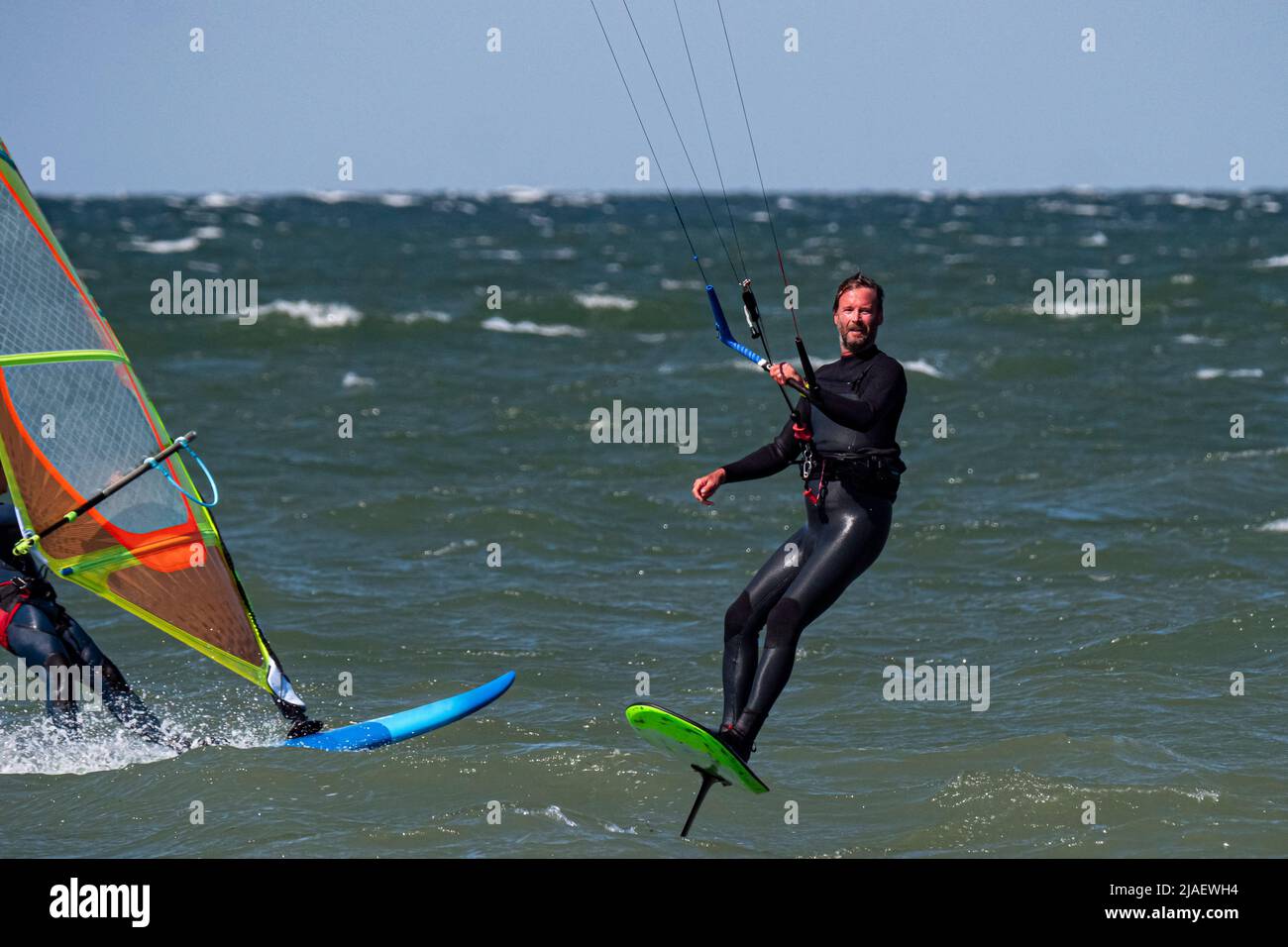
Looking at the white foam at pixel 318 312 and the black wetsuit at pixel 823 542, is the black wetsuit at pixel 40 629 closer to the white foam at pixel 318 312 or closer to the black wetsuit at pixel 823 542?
the black wetsuit at pixel 823 542

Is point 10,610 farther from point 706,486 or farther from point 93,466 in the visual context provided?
point 706,486

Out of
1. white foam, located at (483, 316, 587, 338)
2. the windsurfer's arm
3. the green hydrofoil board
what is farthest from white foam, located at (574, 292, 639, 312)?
the green hydrofoil board

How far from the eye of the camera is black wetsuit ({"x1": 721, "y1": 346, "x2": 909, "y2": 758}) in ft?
21.2

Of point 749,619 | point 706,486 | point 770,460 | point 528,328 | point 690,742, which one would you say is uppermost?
point 528,328

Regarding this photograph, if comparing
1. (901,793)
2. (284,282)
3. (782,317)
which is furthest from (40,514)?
(284,282)

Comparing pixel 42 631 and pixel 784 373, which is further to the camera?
pixel 42 631

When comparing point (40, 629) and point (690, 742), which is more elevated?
point (40, 629)

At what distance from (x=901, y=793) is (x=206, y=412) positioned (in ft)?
43.6

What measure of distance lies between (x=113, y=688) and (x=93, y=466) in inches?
42.2

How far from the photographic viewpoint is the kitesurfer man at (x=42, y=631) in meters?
7.59

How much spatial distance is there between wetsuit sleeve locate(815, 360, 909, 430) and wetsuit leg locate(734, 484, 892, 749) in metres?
0.39

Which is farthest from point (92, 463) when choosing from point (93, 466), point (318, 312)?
point (318, 312)

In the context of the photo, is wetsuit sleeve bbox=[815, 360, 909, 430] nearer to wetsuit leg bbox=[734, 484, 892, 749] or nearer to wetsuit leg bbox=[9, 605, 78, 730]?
wetsuit leg bbox=[734, 484, 892, 749]

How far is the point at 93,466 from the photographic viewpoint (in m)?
7.66
